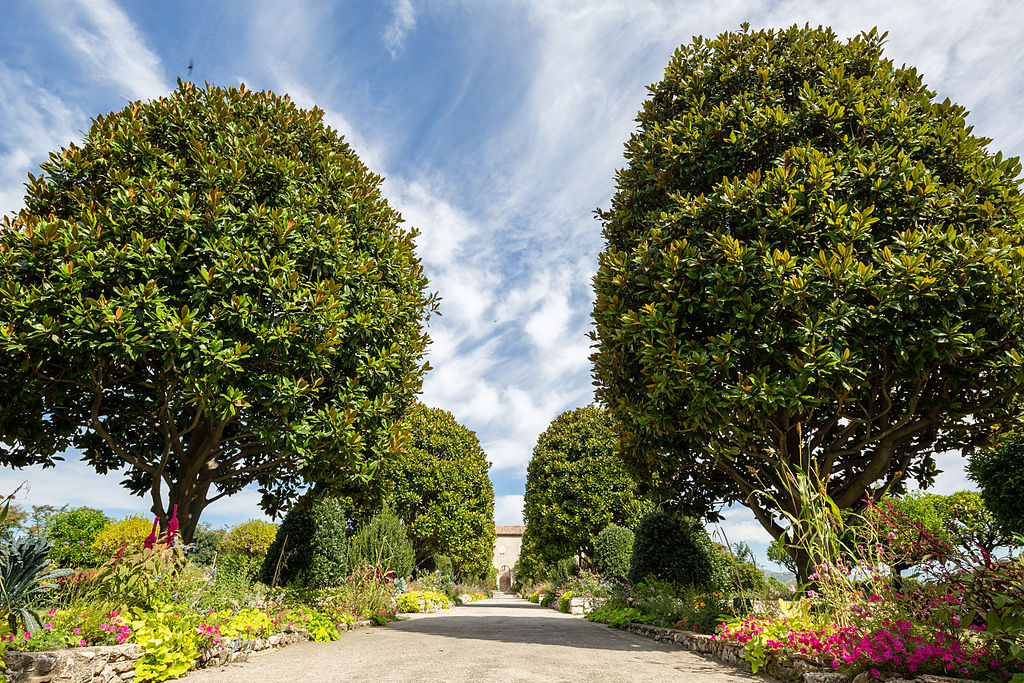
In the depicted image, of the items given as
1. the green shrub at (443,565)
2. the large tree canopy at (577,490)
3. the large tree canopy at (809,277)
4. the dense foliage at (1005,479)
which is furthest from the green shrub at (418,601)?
the dense foliage at (1005,479)

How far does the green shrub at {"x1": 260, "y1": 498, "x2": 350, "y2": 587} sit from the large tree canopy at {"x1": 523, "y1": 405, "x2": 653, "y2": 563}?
33.7 ft

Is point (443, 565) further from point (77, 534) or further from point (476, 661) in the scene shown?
point (476, 661)

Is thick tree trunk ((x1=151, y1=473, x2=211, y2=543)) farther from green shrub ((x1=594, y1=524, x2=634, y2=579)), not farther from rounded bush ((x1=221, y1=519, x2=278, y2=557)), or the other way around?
rounded bush ((x1=221, y1=519, x2=278, y2=557))

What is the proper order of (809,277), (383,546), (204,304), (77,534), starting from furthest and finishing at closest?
(77,534)
(383,546)
(204,304)
(809,277)

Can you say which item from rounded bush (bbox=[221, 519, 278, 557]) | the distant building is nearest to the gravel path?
rounded bush (bbox=[221, 519, 278, 557])

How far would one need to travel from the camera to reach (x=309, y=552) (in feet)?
40.6

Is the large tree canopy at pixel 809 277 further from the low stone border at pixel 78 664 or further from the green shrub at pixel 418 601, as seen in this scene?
the green shrub at pixel 418 601

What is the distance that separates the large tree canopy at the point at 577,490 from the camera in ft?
67.8

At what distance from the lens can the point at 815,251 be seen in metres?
7.57

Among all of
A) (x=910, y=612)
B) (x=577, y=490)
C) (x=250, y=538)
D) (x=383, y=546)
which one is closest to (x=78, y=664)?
(x=910, y=612)

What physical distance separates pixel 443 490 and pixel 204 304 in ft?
58.9

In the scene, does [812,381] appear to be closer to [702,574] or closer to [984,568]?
[984,568]

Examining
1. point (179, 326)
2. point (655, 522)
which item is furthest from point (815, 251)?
point (179, 326)

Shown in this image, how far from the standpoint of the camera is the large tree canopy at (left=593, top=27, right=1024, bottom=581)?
7062 mm
